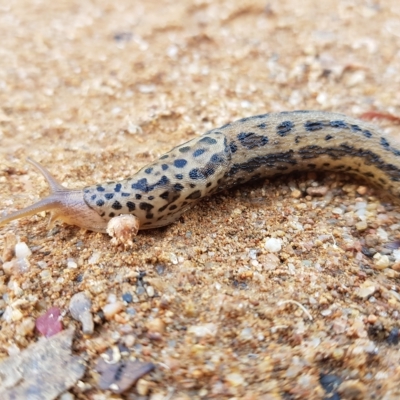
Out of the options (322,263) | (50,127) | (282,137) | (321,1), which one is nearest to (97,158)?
(50,127)

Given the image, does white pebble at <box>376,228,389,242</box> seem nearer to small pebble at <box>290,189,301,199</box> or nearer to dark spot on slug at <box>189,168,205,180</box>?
small pebble at <box>290,189,301,199</box>

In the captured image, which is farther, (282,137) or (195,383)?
(282,137)

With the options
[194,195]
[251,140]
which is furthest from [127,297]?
[251,140]

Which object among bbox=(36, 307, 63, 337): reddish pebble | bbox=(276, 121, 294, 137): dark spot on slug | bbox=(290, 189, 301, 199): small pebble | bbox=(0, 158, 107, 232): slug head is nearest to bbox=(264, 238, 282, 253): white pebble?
bbox=(290, 189, 301, 199): small pebble

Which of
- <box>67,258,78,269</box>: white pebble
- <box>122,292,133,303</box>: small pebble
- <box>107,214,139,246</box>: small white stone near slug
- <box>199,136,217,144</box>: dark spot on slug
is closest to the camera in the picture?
<box>122,292,133,303</box>: small pebble

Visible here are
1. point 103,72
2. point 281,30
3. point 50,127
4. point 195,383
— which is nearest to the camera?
point 195,383

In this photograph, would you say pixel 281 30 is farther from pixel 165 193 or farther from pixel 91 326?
pixel 91 326
